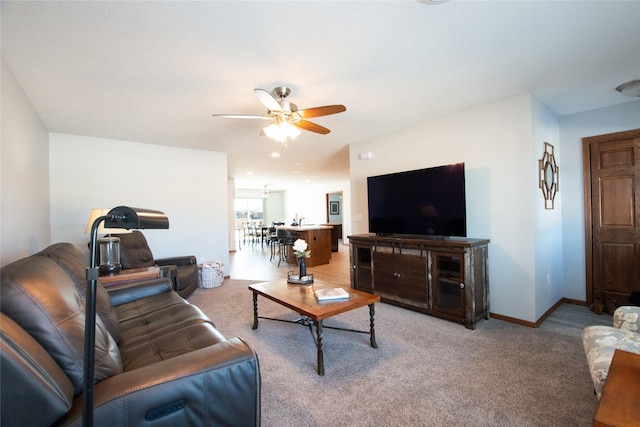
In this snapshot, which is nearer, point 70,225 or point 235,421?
point 235,421

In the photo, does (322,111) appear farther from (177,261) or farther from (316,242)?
(316,242)

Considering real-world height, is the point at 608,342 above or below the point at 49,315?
below

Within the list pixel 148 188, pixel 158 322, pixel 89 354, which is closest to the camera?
pixel 89 354

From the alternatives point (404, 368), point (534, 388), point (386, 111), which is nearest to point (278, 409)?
point (404, 368)

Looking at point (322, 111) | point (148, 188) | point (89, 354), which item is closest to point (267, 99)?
point (322, 111)

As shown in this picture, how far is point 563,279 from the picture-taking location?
147 inches

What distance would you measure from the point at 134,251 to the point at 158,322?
7.44 ft

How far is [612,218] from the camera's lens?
3.43 meters

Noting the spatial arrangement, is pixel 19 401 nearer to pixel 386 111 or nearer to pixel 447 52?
pixel 447 52

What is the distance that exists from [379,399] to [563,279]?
338 cm

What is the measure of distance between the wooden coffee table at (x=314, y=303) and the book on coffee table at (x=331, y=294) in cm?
4

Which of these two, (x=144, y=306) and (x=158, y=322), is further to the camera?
(x=144, y=306)

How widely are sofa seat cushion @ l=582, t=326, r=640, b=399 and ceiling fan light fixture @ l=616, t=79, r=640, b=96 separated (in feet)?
7.90

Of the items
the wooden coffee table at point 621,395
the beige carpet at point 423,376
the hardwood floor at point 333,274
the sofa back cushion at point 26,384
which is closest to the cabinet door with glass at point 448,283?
the beige carpet at point 423,376
